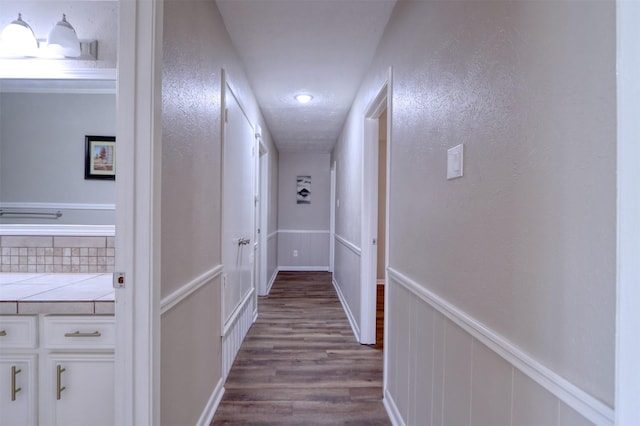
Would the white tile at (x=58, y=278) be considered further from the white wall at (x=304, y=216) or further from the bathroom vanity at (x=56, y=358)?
the white wall at (x=304, y=216)

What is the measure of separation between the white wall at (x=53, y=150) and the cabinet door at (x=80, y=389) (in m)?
0.72

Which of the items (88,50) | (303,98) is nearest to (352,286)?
(303,98)

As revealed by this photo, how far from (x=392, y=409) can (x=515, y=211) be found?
1.50 m

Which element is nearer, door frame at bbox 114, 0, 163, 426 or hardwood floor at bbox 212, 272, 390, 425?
door frame at bbox 114, 0, 163, 426

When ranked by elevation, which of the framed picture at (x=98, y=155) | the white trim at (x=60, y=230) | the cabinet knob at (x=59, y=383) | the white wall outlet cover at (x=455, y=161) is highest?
the framed picture at (x=98, y=155)

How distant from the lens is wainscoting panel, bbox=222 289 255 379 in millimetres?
2209

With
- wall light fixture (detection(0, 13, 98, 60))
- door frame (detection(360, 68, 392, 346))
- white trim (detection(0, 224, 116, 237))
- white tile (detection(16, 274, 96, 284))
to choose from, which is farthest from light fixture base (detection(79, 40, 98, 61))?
door frame (detection(360, 68, 392, 346))

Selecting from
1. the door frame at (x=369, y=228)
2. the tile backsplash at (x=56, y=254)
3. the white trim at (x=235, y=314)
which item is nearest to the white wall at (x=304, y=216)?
the white trim at (x=235, y=314)

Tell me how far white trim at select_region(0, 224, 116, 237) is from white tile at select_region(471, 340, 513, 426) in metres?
1.78

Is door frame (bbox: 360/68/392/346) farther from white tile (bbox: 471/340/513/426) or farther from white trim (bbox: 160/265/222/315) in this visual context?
white tile (bbox: 471/340/513/426)

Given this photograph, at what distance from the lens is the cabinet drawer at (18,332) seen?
1.27 m

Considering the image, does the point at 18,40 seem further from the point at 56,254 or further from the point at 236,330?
the point at 236,330

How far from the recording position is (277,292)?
4.70m

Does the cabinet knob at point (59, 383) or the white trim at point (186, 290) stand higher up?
the white trim at point (186, 290)
